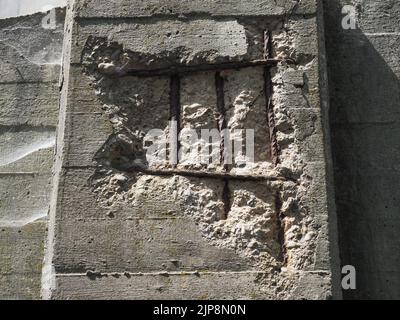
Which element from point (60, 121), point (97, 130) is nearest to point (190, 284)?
point (97, 130)

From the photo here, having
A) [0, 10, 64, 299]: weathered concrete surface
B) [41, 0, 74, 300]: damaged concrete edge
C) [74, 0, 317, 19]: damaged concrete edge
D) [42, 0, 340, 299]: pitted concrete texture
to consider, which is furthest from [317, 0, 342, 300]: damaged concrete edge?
[0, 10, 64, 299]: weathered concrete surface

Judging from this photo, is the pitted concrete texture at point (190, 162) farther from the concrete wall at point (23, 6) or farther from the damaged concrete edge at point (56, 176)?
the concrete wall at point (23, 6)

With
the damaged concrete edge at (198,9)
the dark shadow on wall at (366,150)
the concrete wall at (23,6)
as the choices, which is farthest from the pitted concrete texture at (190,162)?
the concrete wall at (23,6)

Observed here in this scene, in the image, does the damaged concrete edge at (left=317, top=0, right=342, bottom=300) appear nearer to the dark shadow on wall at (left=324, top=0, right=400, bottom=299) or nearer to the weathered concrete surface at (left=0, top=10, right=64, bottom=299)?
the dark shadow on wall at (left=324, top=0, right=400, bottom=299)

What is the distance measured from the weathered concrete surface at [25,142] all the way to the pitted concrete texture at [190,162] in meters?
0.61

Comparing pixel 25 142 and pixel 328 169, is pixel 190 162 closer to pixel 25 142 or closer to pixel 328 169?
pixel 328 169

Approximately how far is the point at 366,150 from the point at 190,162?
1.06 m

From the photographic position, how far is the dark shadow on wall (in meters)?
3.92

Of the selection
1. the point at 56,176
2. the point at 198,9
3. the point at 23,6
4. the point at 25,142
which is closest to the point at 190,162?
the point at 56,176

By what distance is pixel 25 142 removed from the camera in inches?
183

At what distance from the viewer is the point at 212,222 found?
12.1 feet

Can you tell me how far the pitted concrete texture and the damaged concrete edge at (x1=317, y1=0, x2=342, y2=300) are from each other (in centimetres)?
1

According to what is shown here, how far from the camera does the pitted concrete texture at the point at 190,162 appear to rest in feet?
11.8
